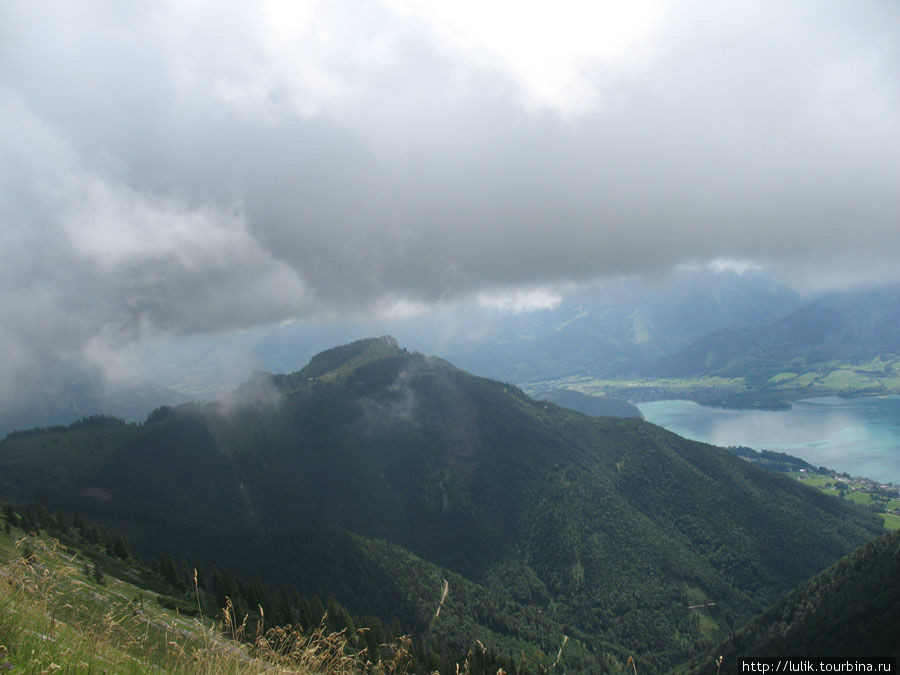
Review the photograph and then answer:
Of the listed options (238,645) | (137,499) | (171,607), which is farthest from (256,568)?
(238,645)

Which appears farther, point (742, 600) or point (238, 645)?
point (742, 600)

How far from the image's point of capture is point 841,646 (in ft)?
247

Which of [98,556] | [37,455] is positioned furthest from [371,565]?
[37,455]

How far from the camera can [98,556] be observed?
208 feet

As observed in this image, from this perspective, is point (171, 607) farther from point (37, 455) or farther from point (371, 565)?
point (37, 455)

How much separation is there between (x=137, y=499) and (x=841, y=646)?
8240 inches

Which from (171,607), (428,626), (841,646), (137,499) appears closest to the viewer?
(171,607)

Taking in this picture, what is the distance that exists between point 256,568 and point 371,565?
34.6 m

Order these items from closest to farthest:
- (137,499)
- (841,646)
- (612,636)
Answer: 1. (841,646)
2. (612,636)
3. (137,499)

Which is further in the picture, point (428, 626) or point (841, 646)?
point (428, 626)

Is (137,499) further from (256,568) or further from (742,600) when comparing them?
(742,600)

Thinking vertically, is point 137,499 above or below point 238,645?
below

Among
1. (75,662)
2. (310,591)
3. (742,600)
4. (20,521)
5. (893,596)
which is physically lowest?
(742,600)

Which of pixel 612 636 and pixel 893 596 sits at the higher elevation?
pixel 893 596
